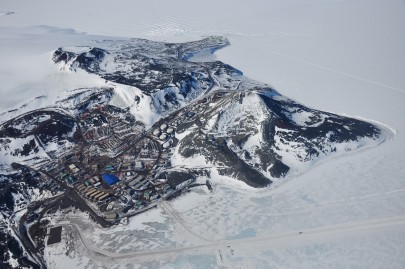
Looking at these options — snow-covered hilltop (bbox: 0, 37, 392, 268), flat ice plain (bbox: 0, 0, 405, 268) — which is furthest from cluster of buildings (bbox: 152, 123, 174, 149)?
flat ice plain (bbox: 0, 0, 405, 268)

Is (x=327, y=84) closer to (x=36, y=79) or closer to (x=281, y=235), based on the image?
(x=281, y=235)

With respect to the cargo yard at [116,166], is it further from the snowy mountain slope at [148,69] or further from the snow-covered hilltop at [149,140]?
the snowy mountain slope at [148,69]

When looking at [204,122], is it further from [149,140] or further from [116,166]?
[116,166]

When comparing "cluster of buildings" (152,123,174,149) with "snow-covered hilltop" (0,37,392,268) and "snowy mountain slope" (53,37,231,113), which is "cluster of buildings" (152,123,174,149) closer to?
"snow-covered hilltop" (0,37,392,268)

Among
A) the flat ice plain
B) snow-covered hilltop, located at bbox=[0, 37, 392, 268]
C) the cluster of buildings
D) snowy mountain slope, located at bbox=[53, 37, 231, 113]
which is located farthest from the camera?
snowy mountain slope, located at bbox=[53, 37, 231, 113]

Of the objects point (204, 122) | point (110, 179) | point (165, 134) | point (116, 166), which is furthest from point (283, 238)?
point (165, 134)

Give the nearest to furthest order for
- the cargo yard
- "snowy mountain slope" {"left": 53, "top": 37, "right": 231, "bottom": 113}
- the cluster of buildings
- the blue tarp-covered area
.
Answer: the cargo yard, the blue tarp-covered area, the cluster of buildings, "snowy mountain slope" {"left": 53, "top": 37, "right": 231, "bottom": 113}

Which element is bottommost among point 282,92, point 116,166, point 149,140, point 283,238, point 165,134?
point 283,238
